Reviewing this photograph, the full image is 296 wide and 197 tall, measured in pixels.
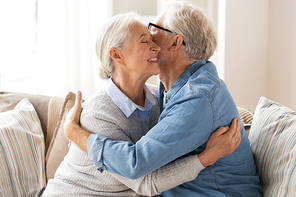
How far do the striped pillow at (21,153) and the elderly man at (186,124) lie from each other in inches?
20.6

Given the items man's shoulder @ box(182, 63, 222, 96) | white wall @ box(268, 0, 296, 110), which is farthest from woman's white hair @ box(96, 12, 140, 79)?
white wall @ box(268, 0, 296, 110)

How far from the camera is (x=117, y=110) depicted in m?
1.31

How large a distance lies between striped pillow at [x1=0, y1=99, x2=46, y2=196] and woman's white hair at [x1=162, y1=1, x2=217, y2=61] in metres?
1.06

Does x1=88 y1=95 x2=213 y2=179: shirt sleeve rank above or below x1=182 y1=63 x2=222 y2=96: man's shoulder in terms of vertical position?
below

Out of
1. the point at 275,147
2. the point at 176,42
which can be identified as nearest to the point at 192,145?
the point at 275,147

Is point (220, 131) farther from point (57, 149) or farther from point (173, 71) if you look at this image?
point (57, 149)

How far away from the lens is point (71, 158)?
1384mm

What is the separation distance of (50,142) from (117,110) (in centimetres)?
80

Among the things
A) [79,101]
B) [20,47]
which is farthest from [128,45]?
[20,47]

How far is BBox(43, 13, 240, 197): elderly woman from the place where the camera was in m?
1.24

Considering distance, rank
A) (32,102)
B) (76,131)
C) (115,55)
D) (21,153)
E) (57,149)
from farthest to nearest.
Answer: (32,102) < (57,149) < (21,153) < (115,55) < (76,131)

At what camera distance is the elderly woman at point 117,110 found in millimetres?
1242

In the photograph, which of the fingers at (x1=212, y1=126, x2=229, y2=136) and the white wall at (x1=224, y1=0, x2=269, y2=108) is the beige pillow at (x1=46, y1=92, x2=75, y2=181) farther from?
the white wall at (x1=224, y1=0, x2=269, y2=108)

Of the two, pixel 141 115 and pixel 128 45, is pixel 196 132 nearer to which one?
pixel 141 115
